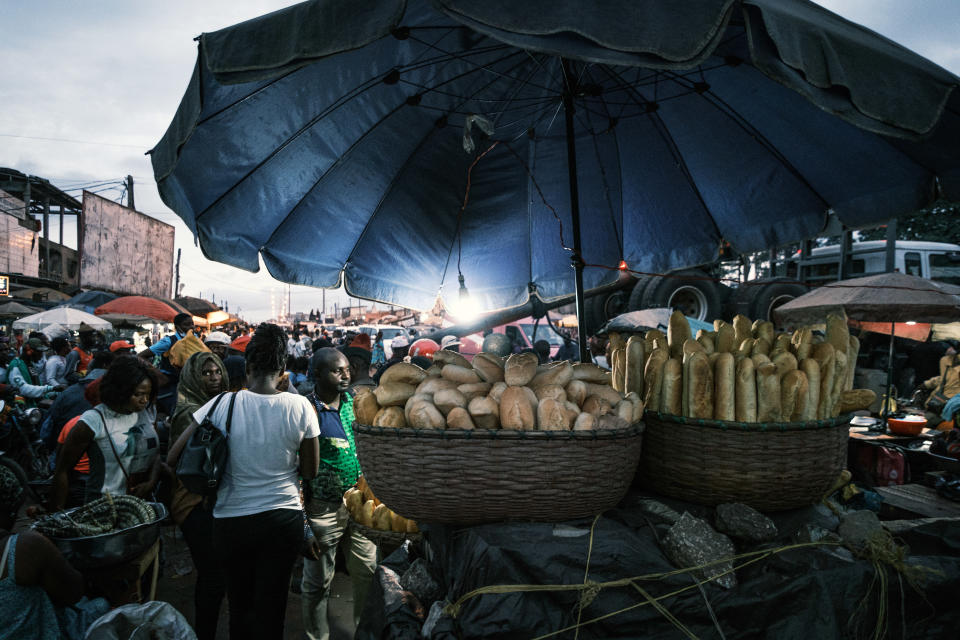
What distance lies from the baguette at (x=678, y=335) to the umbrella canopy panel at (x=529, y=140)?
3.09 ft

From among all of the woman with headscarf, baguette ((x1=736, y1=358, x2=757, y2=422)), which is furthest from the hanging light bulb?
baguette ((x1=736, y1=358, x2=757, y2=422))

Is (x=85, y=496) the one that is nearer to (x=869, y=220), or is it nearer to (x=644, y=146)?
(x=644, y=146)

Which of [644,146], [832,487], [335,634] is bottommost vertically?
[335,634]

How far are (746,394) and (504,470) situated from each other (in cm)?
87

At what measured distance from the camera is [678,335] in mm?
2188

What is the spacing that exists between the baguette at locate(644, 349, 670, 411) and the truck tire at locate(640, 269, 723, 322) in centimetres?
1017

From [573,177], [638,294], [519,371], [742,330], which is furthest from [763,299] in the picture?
[519,371]

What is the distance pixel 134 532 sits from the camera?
Answer: 2.77 m

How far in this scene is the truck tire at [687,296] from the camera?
11695 mm

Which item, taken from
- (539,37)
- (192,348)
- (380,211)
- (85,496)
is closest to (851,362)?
(539,37)

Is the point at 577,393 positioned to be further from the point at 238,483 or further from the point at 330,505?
the point at 330,505

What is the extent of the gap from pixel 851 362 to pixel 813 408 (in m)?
0.42

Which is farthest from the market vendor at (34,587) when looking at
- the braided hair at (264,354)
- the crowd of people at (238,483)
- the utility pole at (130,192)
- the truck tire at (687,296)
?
the utility pole at (130,192)

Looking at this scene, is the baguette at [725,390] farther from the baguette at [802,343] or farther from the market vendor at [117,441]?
the market vendor at [117,441]
